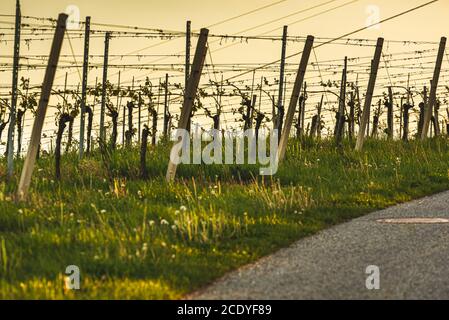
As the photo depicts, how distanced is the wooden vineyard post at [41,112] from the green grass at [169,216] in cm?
54

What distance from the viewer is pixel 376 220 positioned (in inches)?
558

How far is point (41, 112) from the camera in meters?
16.6

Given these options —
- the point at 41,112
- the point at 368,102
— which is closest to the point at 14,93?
the point at 41,112

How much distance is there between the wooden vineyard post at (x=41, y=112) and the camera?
53.9ft

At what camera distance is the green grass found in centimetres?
957

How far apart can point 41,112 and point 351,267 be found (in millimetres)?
8464

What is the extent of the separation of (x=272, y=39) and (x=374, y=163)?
12532 millimetres

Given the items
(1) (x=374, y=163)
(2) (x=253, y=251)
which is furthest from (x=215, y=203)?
(1) (x=374, y=163)

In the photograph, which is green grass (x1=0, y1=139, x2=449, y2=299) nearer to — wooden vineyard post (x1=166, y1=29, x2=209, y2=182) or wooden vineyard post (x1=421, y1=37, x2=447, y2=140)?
wooden vineyard post (x1=166, y1=29, x2=209, y2=182)

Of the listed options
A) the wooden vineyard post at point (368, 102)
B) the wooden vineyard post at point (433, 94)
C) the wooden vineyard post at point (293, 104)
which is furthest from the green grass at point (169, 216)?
the wooden vineyard post at point (433, 94)

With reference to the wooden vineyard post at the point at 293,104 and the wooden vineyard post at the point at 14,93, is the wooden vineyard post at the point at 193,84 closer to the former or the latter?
the wooden vineyard post at the point at 293,104

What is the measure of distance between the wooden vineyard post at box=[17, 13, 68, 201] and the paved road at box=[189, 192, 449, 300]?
6.34 m
